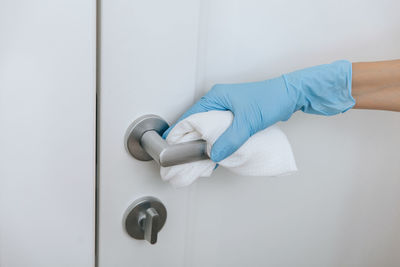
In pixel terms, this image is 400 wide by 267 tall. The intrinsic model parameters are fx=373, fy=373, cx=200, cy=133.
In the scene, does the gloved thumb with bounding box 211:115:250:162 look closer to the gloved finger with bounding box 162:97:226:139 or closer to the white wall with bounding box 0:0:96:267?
the gloved finger with bounding box 162:97:226:139

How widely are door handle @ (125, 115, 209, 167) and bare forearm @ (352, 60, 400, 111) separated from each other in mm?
263

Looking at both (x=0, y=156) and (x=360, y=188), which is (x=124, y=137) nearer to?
(x=0, y=156)

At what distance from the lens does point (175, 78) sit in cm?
41

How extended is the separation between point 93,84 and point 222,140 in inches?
5.6

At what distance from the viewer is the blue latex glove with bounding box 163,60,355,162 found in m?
0.41

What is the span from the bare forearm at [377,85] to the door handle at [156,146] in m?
0.26

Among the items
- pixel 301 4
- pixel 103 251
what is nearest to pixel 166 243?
pixel 103 251

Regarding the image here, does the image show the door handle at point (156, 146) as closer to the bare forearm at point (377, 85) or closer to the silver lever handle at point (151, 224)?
the silver lever handle at point (151, 224)

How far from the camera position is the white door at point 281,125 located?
39 cm

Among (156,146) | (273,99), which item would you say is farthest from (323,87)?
(156,146)

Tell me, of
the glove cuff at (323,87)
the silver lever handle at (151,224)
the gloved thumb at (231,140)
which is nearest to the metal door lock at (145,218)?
the silver lever handle at (151,224)

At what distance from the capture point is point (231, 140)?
1.29 ft

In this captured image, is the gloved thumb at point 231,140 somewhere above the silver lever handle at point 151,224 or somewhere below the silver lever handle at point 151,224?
above

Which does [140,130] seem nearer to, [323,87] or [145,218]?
[145,218]
